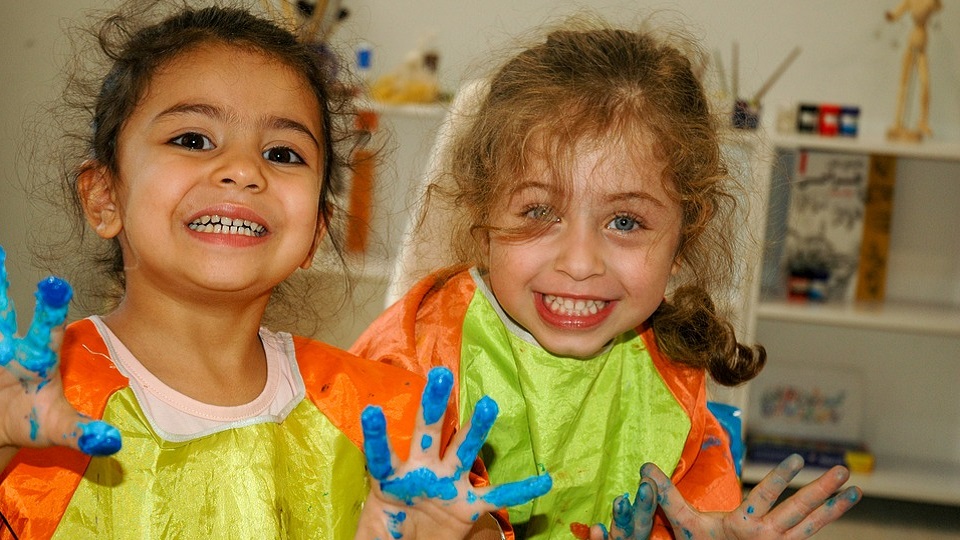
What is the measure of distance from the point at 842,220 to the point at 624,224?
79.8 inches

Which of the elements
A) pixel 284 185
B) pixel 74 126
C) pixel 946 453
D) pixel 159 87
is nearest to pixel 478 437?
pixel 284 185

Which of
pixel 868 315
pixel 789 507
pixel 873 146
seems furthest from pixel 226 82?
pixel 868 315

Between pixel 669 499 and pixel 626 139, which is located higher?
pixel 626 139

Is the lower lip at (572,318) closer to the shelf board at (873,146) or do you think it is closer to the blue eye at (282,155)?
the blue eye at (282,155)

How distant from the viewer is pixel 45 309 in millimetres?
727

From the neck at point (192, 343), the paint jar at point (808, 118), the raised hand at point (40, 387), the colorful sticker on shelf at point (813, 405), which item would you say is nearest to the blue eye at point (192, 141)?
the neck at point (192, 343)

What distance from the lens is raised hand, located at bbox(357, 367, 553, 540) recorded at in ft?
2.76

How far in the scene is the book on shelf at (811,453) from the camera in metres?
2.83

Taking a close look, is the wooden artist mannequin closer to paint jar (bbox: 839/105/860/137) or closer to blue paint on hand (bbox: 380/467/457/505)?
paint jar (bbox: 839/105/860/137)

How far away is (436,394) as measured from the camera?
837 millimetres

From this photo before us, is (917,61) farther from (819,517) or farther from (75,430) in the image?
(75,430)

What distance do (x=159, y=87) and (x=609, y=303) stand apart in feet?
1.75

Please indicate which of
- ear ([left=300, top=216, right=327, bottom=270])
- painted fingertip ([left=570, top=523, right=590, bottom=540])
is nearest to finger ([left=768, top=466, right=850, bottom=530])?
painted fingertip ([left=570, top=523, right=590, bottom=540])

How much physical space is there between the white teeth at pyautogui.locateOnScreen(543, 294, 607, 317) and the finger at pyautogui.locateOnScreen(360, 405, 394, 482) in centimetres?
37
